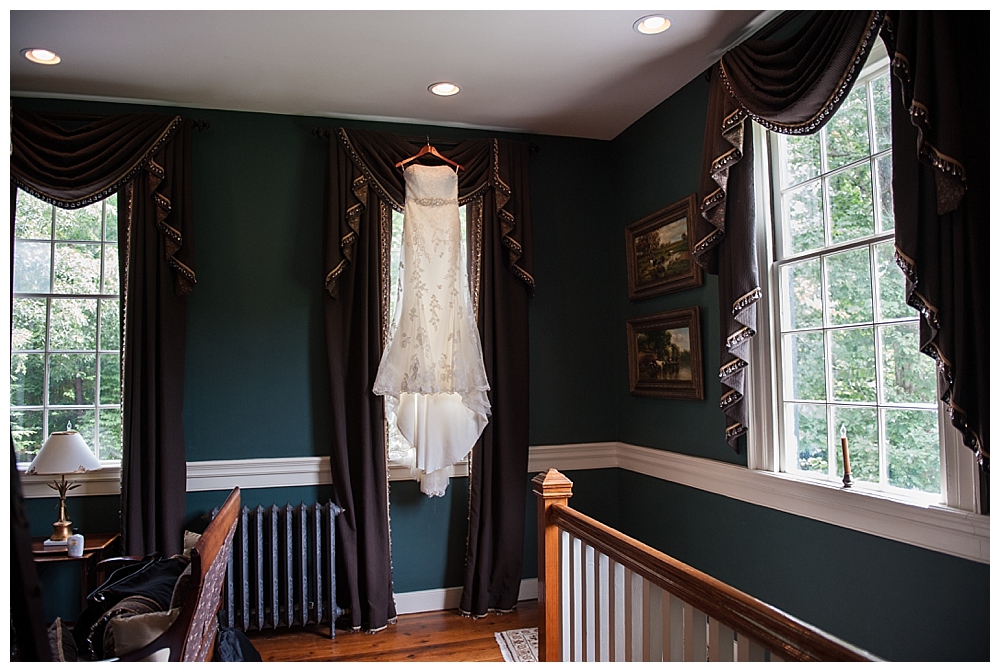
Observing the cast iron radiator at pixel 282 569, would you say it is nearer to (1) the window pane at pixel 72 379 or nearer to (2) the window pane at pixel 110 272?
(1) the window pane at pixel 72 379

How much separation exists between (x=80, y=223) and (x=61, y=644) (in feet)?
7.93

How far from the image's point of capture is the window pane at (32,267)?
11.5 ft

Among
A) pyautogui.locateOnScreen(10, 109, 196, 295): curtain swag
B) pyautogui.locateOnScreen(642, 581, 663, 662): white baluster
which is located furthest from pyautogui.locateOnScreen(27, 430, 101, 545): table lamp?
pyautogui.locateOnScreen(642, 581, 663, 662): white baluster

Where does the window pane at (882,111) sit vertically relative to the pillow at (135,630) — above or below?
above

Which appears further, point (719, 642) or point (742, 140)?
point (742, 140)

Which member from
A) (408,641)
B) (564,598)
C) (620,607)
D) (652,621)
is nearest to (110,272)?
(408,641)

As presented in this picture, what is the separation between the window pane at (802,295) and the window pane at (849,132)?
0.38 m

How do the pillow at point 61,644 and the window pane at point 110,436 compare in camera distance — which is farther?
the window pane at point 110,436

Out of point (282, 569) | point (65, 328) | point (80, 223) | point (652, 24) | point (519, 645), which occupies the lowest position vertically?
point (519, 645)

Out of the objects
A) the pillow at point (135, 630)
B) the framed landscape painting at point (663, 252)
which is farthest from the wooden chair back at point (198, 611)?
the framed landscape painting at point (663, 252)

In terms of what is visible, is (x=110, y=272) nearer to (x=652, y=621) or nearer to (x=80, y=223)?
(x=80, y=223)

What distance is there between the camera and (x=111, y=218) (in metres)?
3.63

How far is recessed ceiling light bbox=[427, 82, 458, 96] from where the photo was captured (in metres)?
3.45
